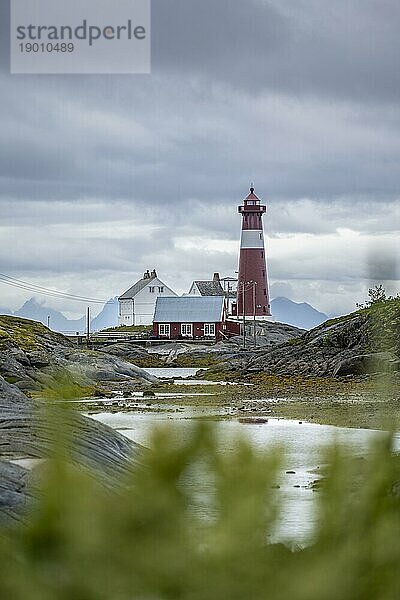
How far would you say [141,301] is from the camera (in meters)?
93.0

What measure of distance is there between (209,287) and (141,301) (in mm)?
8204

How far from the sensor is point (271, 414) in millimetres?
16641

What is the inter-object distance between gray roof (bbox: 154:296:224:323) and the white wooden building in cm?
2287

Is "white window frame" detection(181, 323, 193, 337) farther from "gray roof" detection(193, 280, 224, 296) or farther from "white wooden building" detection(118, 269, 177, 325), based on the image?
"white wooden building" detection(118, 269, 177, 325)

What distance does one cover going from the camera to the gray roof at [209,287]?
285 feet

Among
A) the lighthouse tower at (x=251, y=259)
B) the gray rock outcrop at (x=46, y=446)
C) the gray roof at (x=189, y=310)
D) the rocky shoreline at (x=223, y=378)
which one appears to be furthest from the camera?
the lighthouse tower at (x=251, y=259)

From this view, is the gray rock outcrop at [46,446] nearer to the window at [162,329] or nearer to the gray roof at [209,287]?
the window at [162,329]

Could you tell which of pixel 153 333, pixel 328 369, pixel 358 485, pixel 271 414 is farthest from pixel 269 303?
pixel 358 485

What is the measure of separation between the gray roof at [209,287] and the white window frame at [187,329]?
18269 millimetres

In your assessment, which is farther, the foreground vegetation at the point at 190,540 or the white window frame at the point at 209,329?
the white window frame at the point at 209,329

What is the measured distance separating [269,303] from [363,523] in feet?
239

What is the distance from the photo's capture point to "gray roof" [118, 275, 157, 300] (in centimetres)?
9300

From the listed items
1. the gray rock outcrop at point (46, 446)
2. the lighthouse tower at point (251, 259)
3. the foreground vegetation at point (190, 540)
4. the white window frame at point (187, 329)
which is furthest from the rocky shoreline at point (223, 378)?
the lighthouse tower at point (251, 259)

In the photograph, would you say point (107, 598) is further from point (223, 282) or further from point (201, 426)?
point (223, 282)
